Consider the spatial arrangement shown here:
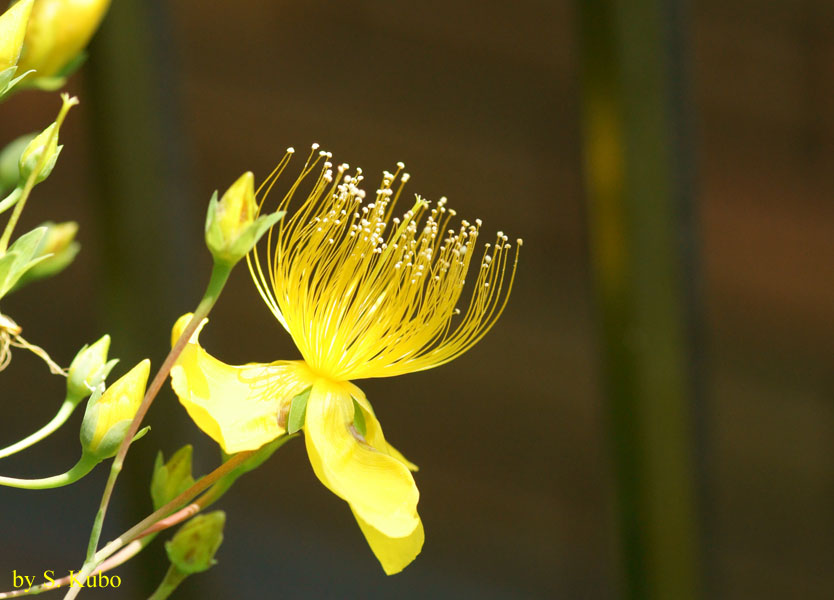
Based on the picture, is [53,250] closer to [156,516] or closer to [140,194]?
[156,516]

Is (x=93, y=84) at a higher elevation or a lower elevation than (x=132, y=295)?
higher

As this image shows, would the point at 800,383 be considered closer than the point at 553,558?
Yes

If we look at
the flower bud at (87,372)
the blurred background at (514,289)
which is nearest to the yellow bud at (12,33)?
the flower bud at (87,372)

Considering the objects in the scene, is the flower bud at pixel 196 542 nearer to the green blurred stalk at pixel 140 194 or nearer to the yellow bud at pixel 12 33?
the yellow bud at pixel 12 33

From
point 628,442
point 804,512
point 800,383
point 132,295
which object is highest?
point 132,295

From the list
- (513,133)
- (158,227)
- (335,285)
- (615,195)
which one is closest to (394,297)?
(335,285)

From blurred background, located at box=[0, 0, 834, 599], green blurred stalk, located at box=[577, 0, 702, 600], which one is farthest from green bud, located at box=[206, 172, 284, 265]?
blurred background, located at box=[0, 0, 834, 599]

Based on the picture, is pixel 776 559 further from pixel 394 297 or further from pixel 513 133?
pixel 394 297
